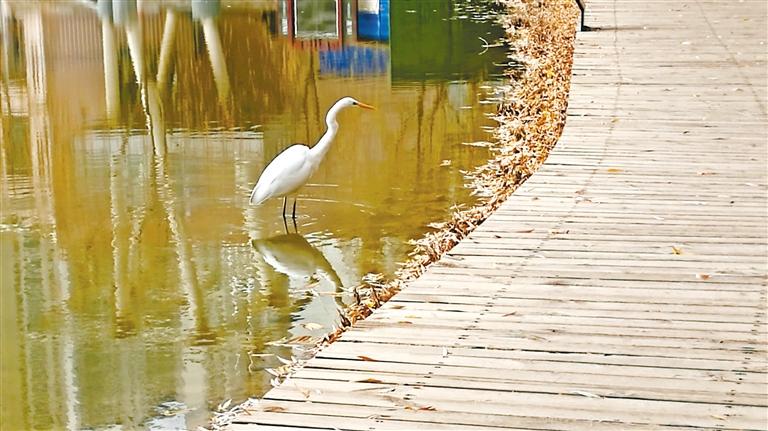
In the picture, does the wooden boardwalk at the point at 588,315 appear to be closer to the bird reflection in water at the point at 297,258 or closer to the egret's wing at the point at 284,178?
the bird reflection in water at the point at 297,258

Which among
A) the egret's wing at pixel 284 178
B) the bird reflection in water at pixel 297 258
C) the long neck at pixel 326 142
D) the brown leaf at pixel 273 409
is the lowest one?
the bird reflection in water at pixel 297 258

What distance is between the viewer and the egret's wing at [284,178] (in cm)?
560

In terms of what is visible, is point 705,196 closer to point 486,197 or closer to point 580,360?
point 486,197

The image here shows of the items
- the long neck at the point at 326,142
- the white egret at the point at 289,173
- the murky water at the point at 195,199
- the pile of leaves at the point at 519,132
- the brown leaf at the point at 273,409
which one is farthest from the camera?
the long neck at the point at 326,142

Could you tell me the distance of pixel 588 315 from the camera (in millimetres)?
3305

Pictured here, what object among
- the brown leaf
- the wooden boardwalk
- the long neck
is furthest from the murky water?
the brown leaf

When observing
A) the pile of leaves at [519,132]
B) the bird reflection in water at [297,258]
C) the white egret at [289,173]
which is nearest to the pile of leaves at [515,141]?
the pile of leaves at [519,132]

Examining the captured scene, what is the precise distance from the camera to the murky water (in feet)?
13.1

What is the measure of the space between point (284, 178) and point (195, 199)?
2.05ft

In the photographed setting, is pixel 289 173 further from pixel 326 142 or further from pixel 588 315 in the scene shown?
pixel 588 315

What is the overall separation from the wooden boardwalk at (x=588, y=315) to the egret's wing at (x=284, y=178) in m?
1.09

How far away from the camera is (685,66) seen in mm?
7805

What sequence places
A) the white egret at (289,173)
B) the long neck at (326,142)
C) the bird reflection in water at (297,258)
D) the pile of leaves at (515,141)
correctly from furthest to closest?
the long neck at (326,142)
the white egret at (289,173)
the bird reflection in water at (297,258)
the pile of leaves at (515,141)

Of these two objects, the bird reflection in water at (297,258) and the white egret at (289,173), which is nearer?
the bird reflection in water at (297,258)
